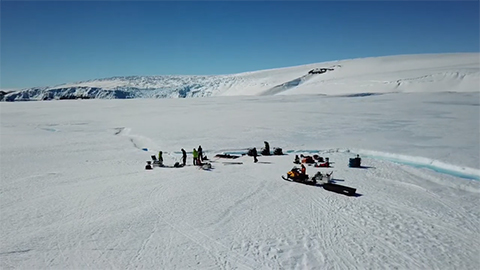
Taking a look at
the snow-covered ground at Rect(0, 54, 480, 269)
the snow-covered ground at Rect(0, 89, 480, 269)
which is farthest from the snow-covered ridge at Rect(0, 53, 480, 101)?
the snow-covered ground at Rect(0, 89, 480, 269)

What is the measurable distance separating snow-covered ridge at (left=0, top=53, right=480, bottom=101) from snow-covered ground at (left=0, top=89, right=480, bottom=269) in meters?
25.3

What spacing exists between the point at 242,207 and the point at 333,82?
46.3 meters

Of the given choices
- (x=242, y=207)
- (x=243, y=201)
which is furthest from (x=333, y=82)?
(x=242, y=207)

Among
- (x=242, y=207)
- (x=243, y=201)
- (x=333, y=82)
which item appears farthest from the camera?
(x=333, y=82)

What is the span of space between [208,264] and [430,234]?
474 centimetres

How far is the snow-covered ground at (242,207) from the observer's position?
6.12 metres

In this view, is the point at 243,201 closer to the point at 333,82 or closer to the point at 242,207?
the point at 242,207

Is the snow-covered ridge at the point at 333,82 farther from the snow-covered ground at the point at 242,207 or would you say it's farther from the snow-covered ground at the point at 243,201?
the snow-covered ground at the point at 242,207

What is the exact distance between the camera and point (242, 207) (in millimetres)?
8391

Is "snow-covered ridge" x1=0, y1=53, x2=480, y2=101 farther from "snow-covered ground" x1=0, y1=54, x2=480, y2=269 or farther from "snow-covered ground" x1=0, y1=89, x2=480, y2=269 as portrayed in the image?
"snow-covered ground" x1=0, y1=89, x2=480, y2=269

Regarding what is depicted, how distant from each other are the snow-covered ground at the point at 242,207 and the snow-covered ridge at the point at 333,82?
2531 centimetres

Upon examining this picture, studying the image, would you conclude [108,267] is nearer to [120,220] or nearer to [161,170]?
[120,220]

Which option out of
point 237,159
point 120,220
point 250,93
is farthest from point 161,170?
point 250,93

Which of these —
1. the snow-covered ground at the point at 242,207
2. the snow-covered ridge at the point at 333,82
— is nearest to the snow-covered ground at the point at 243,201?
the snow-covered ground at the point at 242,207
